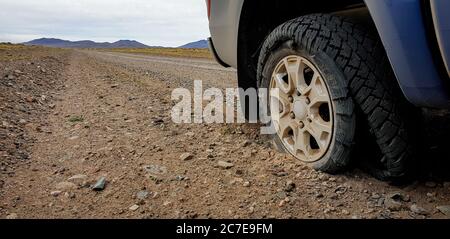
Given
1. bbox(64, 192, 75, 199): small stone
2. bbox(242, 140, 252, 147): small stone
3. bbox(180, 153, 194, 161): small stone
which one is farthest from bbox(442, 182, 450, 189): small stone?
bbox(64, 192, 75, 199): small stone

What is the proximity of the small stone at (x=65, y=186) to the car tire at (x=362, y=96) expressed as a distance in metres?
1.54

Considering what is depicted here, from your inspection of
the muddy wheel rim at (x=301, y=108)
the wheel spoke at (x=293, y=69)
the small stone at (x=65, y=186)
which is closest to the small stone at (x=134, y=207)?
the small stone at (x=65, y=186)

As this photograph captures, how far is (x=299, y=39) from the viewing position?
2.18 meters

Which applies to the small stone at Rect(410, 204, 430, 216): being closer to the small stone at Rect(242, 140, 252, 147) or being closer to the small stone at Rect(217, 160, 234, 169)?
the small stone at Rect(217, 160, 234, 169)

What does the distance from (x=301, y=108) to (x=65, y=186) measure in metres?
1.55

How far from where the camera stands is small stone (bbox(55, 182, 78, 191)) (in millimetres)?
2238

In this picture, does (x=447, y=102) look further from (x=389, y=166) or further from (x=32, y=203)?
(x=32, y=203)

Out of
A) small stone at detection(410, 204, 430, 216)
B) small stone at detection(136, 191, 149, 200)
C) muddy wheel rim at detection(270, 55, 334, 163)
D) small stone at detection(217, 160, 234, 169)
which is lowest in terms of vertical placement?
small stone at detection(136, 191, 149, 200)

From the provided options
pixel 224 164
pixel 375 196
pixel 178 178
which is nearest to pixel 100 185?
pixel 178 178

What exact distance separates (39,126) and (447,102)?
3.49 metres

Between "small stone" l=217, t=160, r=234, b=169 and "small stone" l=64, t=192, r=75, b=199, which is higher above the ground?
"small stone" l=217, t=160, r=234, b=169

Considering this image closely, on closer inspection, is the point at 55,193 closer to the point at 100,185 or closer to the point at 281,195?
the point at 100,185

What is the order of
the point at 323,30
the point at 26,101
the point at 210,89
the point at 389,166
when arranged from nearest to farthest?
the point at 389,166
the point at 323,30
the point at 26,101
the point at 210,89

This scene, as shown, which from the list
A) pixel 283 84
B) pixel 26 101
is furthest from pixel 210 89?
pixel 283 84
